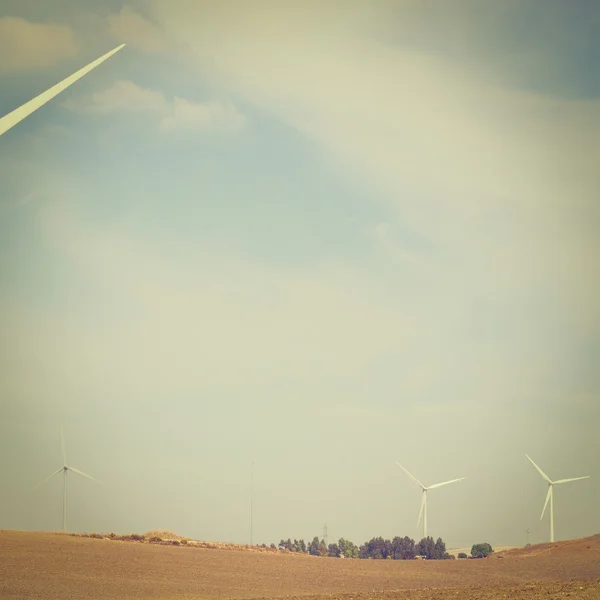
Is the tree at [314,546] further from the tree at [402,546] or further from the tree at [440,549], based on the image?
the tree at [440,549]

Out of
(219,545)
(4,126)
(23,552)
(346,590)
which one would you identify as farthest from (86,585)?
(4,126)

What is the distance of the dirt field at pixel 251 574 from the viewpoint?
59.6m

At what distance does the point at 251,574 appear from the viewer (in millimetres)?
71562

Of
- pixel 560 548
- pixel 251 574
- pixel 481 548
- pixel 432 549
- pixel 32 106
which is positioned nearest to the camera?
pixel 32 106

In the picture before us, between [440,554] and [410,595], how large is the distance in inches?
2921

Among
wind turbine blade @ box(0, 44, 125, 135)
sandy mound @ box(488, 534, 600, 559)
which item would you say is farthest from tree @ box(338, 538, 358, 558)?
wind turbine blade @ box(0, 44, 125, 135)

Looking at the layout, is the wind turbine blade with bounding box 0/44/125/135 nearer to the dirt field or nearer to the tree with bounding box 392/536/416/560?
the dirt field

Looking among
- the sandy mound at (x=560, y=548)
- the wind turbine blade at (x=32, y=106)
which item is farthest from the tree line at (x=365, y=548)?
the wind turbine blade at (x=32, y=106)

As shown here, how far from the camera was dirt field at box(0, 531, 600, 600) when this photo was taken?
5962cm

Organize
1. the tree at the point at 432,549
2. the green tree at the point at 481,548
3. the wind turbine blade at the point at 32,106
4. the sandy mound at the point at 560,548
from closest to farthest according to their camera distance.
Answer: the wind turbine blade at the point at 32,106, the sandy mound at the point at 560,548, the tree at the point at 432,549, the green tree at the point at 481,548

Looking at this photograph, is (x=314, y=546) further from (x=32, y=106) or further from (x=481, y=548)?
(x=32, y=106)

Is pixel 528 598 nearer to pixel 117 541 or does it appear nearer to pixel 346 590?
pixel 346 590

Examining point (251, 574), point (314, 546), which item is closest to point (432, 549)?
point (314, 546)

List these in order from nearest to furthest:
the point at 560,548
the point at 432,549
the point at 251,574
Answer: the point at 251,574
the point at 560,548
the point at 432,549
